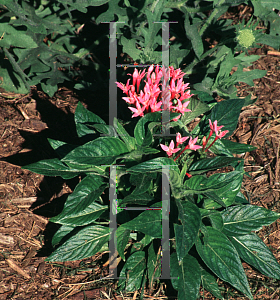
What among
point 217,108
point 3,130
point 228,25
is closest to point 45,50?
point 3,130

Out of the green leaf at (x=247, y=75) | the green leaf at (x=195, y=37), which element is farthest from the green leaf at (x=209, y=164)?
the green leaf at (x=247, y=75)

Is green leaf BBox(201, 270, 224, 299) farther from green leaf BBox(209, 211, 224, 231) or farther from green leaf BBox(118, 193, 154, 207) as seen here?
green leaf BBox(118, 193, 154, 207)

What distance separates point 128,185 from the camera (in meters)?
1.98

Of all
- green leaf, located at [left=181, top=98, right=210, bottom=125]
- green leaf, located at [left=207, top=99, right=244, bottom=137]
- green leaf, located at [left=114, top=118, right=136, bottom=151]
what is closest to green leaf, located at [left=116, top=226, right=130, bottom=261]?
green leaf, located at [left=114, top=118, right=136, bottom=151]

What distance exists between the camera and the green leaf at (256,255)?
1896mm

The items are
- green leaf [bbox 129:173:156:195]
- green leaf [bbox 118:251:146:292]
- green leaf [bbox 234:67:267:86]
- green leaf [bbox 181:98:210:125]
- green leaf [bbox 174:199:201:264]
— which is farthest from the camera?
green leaf [bbox 234:67:267:86]

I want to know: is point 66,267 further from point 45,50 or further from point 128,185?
point 45,50

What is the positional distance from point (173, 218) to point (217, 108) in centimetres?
76

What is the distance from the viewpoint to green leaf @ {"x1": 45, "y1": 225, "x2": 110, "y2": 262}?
184cm

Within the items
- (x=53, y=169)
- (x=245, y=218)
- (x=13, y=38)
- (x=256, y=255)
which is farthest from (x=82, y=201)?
(x=13, y=38)

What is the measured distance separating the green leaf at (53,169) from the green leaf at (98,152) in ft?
0.66

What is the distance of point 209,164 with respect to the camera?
1760 mm

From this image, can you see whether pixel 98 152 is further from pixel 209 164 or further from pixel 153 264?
pixel 153 264

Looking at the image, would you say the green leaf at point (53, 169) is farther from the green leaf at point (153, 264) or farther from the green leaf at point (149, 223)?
the green leaf at point (153, 264)
